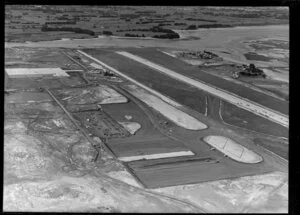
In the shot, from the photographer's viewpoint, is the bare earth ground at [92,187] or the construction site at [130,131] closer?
the bare earth ground at [92,187]

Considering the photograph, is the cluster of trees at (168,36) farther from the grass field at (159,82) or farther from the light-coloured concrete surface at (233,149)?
the light-coloured concrete surface at (233,149)

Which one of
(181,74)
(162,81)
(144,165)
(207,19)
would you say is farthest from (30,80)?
(207,19)

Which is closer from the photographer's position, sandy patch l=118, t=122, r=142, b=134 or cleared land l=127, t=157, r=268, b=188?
cleared land l=127, t=157, r=268, b=188

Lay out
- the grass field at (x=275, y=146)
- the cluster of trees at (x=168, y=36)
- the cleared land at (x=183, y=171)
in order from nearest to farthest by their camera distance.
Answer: the cleared land at (x=183, y=171) → the grass field at (x=275, y=146) → the cluster of trees at (x=168, y=36)

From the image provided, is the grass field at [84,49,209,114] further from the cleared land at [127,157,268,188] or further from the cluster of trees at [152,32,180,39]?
the cluster of trees at [152,32,180,39]

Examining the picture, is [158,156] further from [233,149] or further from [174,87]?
[174,87]

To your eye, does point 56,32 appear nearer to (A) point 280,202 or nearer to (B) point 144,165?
(B) point 144,165

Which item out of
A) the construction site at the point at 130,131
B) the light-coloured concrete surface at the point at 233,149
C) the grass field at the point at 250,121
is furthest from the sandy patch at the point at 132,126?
the grass field at the point at 250,121

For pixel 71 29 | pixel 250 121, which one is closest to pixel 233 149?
pixel 250 121

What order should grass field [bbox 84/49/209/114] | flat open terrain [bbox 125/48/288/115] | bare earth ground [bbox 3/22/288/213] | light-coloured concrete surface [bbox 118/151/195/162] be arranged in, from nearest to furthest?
bare earth ground [bbox 3/22/288/213] < light-coloured concrete surface [bbox 118/151/195/162] < grass field [bbox 84/49/209/114] < flat open terrain [bbox 125/48/288/115]

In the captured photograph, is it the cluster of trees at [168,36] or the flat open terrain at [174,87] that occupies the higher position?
the cluster of trees at [168,36]

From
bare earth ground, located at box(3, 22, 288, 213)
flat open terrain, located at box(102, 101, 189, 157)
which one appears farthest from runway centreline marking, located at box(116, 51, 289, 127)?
flat open terrain, located at box(102, 101, 189, 157)

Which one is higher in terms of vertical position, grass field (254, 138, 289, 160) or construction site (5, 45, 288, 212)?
construction site (5, 45, 288, 212)
